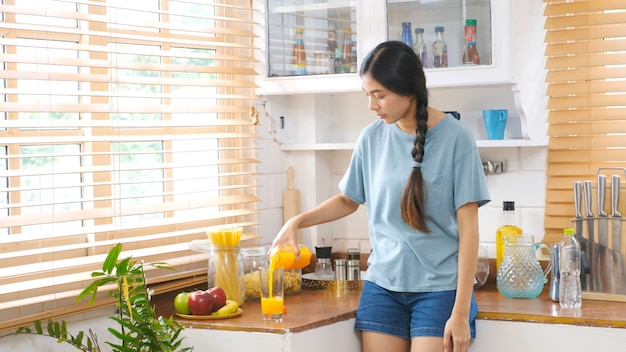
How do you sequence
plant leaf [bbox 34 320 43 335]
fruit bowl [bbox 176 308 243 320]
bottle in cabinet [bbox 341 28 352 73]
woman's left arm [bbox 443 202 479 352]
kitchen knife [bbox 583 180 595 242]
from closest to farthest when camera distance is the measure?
plant leaf [bbox 34 320 43 335] < woman's left arm [bbox 443 202 479 352] < fruit bowl [bbox 176 308 243 320] < kitchen knife [bbox 583 180 595 242] < bottle in cabinet [bbox 341 28 352 73]

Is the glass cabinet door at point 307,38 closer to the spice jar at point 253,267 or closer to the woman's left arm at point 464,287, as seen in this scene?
the spice jar at point 253,267

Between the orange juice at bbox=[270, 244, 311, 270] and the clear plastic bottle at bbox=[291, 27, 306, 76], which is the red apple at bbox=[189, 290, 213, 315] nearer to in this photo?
the orange juice at bbox=[270, 244, 311, 270]

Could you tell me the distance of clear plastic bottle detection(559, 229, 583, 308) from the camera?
284 cm

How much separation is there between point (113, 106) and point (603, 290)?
5.48 feet

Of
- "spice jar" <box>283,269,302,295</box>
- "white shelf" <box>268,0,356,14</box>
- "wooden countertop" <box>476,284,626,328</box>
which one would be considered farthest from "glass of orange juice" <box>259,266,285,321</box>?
"white shelf" <box>268,0,356,14</box>

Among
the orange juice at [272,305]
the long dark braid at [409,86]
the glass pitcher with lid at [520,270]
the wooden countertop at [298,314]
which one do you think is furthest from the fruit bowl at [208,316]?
the glass pitcher with lid at [520,270]

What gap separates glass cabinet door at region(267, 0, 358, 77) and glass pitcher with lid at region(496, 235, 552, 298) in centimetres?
91

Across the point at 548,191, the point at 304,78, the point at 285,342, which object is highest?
the point at 304,78

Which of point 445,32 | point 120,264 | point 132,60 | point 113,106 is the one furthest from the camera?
point 445,32

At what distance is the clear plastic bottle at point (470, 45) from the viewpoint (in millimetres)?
3141

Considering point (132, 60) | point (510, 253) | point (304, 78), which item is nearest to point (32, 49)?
point (132, 60)

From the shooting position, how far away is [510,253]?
3.04 metres

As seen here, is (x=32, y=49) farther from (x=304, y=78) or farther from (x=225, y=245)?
(x=304, y=78)

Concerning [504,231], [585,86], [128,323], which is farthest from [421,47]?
[128,323]
